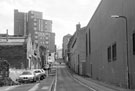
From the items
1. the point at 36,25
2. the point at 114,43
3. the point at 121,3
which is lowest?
the point at 114,43

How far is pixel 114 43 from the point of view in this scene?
139ft

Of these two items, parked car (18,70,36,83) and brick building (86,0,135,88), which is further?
parked car (18,70,36,83)

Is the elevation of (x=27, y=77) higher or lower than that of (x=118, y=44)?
lower

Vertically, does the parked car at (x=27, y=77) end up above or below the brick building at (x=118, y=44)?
below

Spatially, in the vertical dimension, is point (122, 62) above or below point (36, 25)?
below

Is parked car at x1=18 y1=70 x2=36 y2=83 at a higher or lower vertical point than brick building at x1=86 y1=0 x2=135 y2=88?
lower

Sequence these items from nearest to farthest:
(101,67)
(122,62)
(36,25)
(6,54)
Result: (122,62) → (101,67) → (6,54) → (36,25)

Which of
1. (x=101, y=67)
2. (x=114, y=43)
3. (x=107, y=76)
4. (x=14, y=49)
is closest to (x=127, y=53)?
(x=114, y=43)

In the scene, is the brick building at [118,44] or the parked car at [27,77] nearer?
the brick building at [118,44]

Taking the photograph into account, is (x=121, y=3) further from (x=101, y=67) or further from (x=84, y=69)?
(x=84, y=69)

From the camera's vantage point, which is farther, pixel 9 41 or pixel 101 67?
pixel 9 41

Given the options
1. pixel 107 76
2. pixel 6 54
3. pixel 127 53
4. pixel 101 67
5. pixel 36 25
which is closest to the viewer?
pixel 127 53

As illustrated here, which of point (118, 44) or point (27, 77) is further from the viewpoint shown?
point (27, 77)

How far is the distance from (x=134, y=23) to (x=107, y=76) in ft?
60.5
